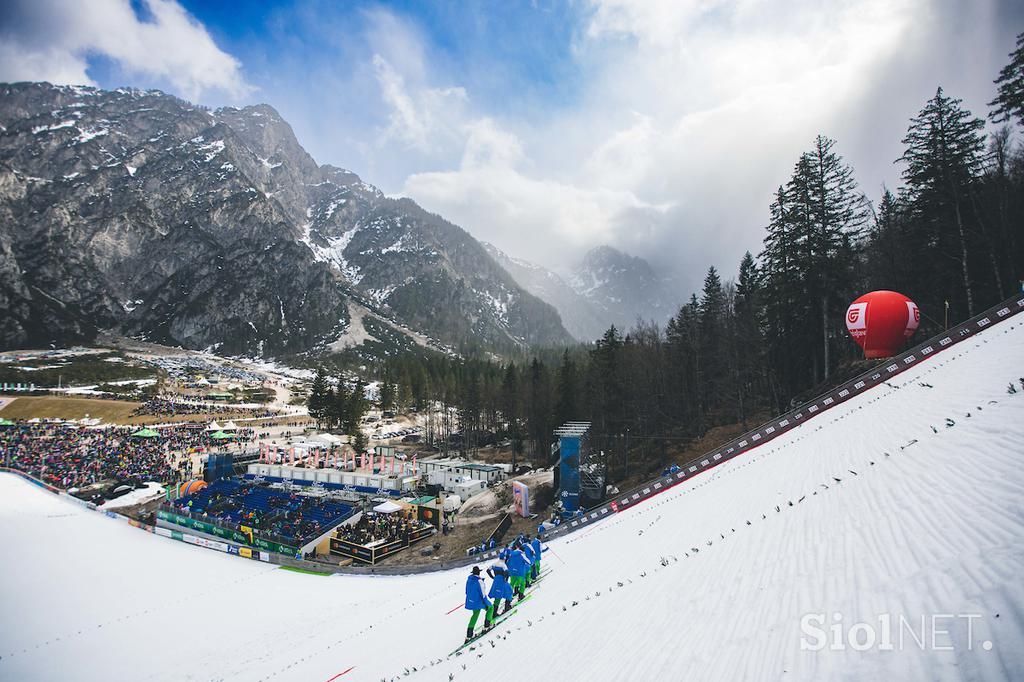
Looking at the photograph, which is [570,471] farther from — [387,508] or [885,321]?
[885,321]

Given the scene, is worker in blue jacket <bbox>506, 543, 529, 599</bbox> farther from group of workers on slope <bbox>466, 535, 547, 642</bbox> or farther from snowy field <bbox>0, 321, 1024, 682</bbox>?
snowy field <bbox>0, 321, 1024, 682</bbox>

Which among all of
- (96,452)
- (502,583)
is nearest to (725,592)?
(502,583)

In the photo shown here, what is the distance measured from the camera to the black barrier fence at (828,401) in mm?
18734

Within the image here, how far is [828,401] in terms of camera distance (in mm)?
20234

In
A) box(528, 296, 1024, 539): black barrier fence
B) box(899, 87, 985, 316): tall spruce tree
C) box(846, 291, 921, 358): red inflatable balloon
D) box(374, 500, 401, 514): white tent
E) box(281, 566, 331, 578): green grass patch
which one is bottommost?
box(281, 566, 331, 578): green grass patch

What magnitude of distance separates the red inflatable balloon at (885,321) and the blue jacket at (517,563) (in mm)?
20285

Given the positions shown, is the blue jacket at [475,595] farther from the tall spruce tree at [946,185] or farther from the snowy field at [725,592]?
the tall spruce tree at [946,185]

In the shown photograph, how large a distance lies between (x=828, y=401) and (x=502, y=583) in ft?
57.8

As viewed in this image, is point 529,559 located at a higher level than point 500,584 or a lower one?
lower

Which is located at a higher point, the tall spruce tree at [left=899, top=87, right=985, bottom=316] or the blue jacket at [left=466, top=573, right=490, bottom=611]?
the tall spruce tree at [left=899, top=87, right=985, bottom=316]

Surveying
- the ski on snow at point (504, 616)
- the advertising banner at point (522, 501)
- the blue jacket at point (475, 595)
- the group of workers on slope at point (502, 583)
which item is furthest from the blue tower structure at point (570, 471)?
the blue jacket at point (475, 595)

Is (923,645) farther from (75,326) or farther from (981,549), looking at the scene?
(75,326)

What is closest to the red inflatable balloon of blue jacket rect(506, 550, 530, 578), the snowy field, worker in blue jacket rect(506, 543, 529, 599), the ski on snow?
the snowy field

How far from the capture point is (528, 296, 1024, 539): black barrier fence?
18.7 meters
